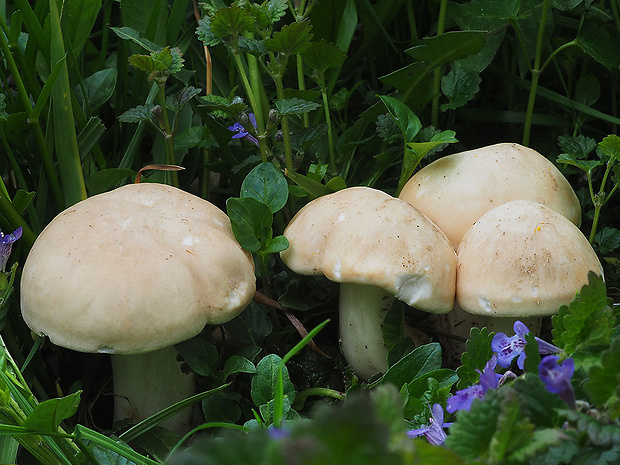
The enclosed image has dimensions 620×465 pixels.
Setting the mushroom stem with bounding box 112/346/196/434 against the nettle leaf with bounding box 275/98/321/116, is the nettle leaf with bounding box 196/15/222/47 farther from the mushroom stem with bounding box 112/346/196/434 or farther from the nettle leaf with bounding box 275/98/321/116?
the mushroom stem with bounding box 112/346/196/434

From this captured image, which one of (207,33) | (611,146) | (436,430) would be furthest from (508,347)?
(207,33)

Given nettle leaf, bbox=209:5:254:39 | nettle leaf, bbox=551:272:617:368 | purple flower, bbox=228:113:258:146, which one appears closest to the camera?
nettle leaf, bbox=551:272:617:368

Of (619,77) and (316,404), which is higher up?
(619,77)

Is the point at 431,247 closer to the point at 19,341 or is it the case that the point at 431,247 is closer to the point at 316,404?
the point at 316,404

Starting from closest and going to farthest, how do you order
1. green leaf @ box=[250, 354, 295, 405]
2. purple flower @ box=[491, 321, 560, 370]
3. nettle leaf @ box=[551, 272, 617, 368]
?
nettle leaf @ box=[551, 272, 617, 368] → purple flower @ box=[491, 321, 560, 370] → green leaf @ box=[250, 354, 295, 405]

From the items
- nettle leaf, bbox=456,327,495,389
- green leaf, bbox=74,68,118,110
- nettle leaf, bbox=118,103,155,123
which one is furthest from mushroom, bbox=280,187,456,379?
green leaf, bbox=74,68,118,110

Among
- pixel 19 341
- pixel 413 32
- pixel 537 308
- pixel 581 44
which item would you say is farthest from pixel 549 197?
pixel 19 341

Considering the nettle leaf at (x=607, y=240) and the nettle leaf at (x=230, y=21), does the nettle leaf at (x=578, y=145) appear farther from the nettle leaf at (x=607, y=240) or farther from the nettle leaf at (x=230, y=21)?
the nettle leaf at (x=230, y=21)
